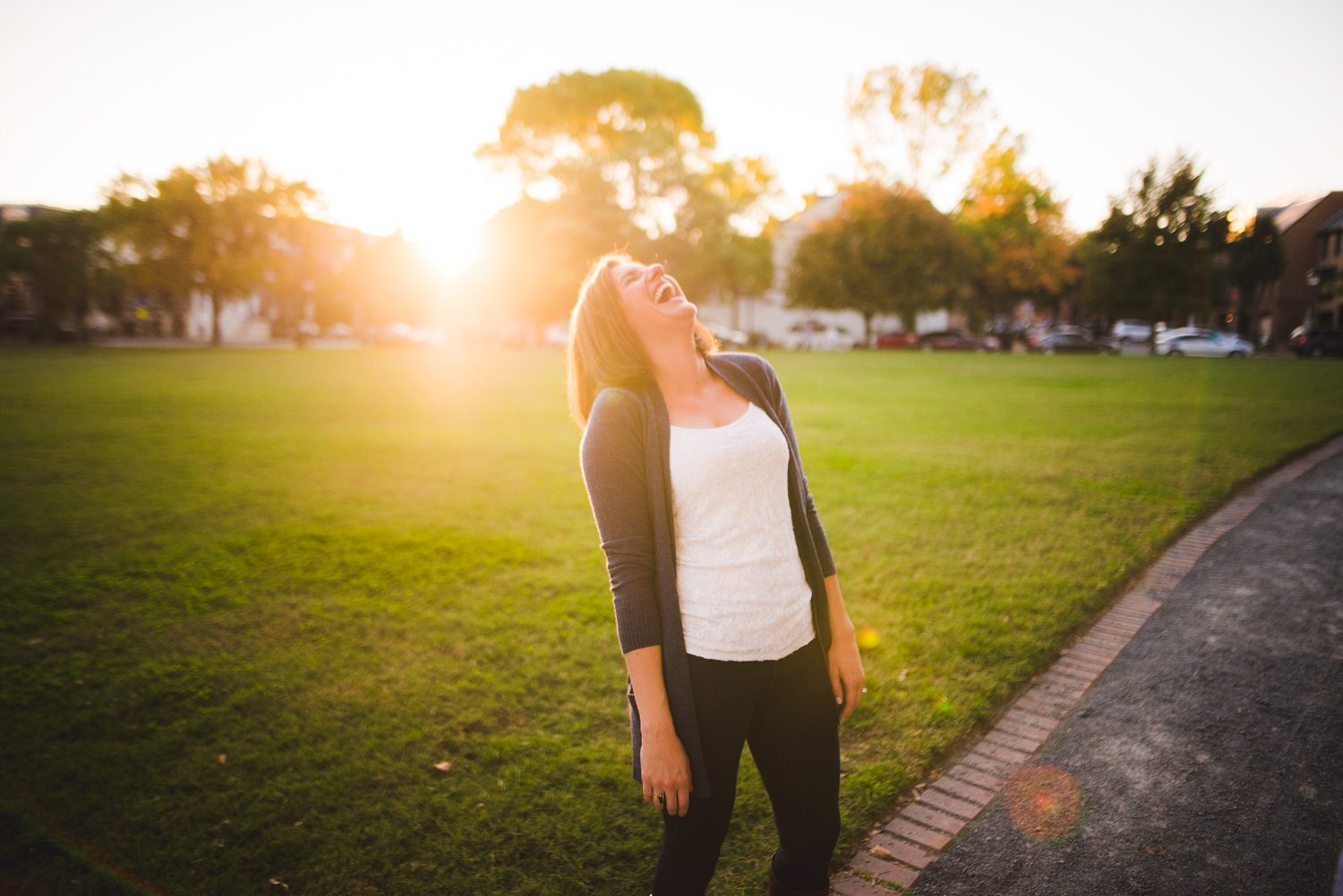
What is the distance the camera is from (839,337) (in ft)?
171

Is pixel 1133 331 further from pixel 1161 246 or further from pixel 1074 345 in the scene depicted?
pixel 1161 246

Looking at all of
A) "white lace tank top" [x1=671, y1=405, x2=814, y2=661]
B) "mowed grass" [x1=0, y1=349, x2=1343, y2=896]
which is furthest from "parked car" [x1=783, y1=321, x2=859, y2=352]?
"white lace tank top" [x1=671, y1=405, x2=814, y2=661]

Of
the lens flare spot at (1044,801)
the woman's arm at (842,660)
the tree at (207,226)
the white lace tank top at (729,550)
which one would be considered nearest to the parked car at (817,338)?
the tree at (207,226)

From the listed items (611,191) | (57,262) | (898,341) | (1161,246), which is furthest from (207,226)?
(1161,246)

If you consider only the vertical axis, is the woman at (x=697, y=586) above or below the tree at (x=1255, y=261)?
below

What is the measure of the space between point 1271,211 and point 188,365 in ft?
104

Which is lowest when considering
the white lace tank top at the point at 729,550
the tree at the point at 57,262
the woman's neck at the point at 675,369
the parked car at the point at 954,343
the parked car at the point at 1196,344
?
the white lace tank top at the point at 729,550

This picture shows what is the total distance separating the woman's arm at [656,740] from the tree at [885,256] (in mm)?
42502

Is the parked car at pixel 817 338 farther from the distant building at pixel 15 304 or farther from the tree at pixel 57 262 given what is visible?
the distant building at pixel 15 304

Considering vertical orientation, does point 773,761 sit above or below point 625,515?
below

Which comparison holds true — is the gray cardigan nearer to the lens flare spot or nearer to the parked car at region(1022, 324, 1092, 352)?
the lens flare spot

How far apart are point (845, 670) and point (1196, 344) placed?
40.5 metres

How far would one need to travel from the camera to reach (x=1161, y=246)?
64.5ft

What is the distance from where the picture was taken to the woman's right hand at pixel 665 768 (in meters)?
1.77
